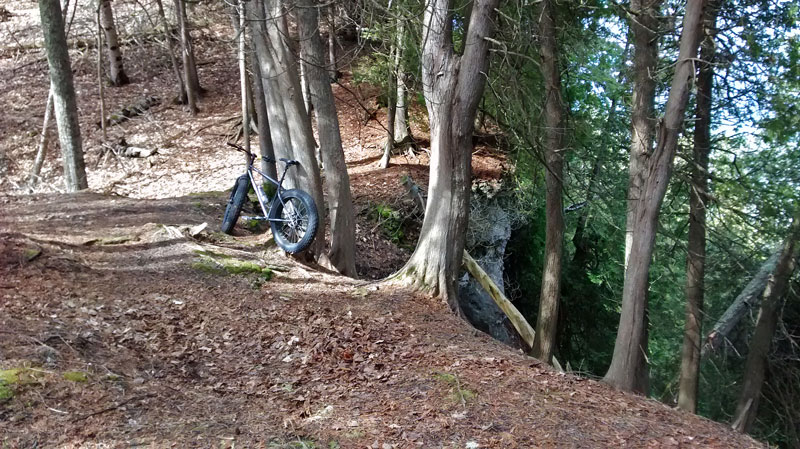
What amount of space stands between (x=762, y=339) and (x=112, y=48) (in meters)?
16.8

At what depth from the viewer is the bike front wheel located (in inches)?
312

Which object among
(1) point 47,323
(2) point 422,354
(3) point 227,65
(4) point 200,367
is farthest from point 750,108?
(3) point 227,65

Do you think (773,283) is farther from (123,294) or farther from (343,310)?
(123,294)

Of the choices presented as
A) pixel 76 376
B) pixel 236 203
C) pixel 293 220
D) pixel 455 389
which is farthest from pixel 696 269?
pixel 76 376

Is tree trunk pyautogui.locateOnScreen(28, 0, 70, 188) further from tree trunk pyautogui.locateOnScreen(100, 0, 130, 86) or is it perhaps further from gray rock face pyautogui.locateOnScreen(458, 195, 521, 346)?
gray rock face pyautogui.locateOnScreen(458, 195, 521, 346)

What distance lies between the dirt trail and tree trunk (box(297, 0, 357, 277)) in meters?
1.22

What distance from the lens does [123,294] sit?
6.23m

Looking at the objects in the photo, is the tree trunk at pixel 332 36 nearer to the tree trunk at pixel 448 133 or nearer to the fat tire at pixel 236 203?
the tree trunk at pixel 448 133

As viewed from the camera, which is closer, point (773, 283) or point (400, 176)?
point (773, 283)

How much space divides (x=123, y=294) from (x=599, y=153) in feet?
23.0

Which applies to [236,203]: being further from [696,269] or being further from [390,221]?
[696,269]

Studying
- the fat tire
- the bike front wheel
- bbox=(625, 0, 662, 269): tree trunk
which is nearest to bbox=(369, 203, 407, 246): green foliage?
the fat tire

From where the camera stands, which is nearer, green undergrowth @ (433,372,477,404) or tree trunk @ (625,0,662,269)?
green undergrowth @ (433,372,477,404)

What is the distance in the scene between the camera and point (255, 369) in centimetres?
545
